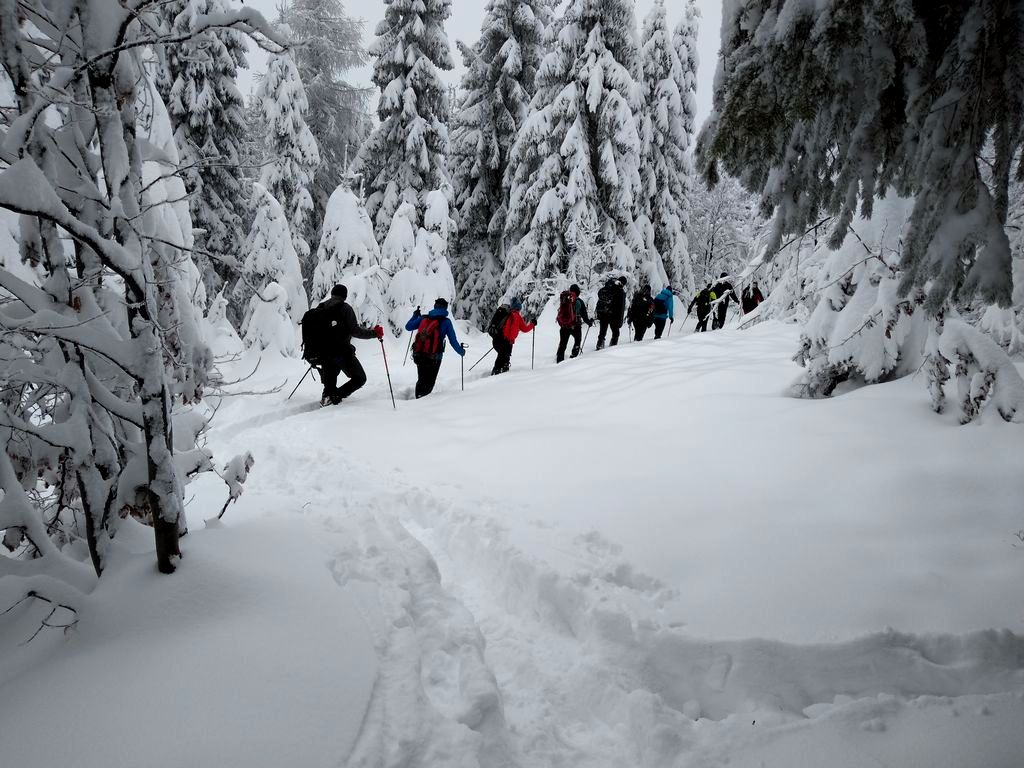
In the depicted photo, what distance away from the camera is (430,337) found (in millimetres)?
8945

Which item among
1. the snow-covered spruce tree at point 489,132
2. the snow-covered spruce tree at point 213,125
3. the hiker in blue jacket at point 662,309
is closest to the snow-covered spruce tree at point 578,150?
the snow-covered spruce tree at point 489,132

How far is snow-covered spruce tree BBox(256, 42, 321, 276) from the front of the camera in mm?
16578

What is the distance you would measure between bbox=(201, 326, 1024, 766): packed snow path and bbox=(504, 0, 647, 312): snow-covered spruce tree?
12095 mm

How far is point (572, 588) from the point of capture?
128 inches

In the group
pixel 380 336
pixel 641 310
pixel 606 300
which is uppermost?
pixel 606 300

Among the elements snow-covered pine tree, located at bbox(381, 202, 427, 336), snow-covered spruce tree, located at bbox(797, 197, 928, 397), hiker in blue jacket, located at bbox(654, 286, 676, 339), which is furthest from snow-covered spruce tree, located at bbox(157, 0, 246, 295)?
snow-covered spruce tree, located at bbox(797, 197, 928, 397)

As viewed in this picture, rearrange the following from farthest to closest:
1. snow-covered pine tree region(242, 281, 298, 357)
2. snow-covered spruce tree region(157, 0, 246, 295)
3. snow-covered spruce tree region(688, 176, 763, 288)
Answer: snow-covered spruce tree region(688, 176, 763, 288), snow-covered spruce tree region(157, 0, 246, 295), snow-covered pine tree region(242, 281, 298, 357)

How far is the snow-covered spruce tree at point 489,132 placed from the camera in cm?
1822

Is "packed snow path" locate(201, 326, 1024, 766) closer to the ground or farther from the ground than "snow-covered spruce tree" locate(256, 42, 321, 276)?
closer to the ground

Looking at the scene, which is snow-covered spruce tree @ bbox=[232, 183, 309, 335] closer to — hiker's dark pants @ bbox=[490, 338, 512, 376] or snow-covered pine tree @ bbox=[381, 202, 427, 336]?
snow-covered pine tree @ bbox=[381, 202, 427, 336]

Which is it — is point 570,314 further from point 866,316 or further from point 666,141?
point 666,141

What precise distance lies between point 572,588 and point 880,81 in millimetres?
3156

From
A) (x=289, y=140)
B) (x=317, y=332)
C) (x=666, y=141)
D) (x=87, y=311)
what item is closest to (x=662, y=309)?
(x=666, y=141)

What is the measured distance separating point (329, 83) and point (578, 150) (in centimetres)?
1148
